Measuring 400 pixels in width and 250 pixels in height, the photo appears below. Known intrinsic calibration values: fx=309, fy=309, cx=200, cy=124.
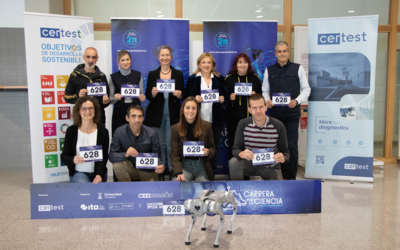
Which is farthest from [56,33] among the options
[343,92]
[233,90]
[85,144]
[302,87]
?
[343,92]

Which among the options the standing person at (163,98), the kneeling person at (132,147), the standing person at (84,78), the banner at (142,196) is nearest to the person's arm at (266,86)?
the standing person at (163,98)

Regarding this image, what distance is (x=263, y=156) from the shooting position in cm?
323

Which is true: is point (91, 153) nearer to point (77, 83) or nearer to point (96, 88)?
point (96, 88)

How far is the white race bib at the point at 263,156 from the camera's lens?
10.6 ft

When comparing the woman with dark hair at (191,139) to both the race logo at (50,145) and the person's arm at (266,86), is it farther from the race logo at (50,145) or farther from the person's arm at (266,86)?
the race logo at (50,145)

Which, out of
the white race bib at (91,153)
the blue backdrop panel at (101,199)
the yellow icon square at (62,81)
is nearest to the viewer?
the blue backdrop panel at (101,199)

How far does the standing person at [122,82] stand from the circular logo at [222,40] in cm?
128

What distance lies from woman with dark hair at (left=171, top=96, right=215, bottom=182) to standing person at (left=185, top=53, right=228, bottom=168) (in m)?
0.49

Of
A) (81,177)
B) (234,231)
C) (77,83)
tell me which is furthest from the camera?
(77,83)

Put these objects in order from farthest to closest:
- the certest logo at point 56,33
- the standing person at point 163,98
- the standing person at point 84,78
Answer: the certest logo at point 56,33 < the standing person at point 163,98 < the standing person at point 84,78

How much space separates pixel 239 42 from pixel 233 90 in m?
0.90

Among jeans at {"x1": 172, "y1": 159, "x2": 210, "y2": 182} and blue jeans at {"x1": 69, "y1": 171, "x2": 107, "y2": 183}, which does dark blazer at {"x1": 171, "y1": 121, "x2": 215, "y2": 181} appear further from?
blue jeans at {"x1": 69, "y1": 171, "x2": 107, "y2": 183}

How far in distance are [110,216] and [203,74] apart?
7.00 ft

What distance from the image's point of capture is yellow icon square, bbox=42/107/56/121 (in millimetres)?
4258
